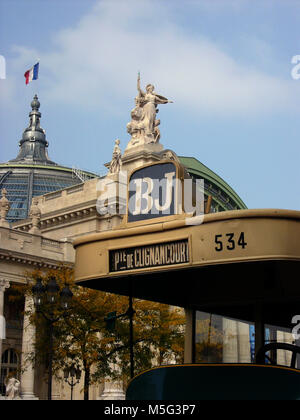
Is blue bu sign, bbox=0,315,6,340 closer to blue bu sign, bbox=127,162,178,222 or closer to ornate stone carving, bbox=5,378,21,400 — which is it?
ornate stone carving, bbox=5,378,21,400

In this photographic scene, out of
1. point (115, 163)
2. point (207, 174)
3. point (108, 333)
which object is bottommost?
point (108, 333)

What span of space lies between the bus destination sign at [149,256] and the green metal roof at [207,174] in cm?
6445

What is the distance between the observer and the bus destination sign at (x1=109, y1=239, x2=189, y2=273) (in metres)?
8.14

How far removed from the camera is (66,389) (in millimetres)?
45062

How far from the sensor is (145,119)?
48.8 meters

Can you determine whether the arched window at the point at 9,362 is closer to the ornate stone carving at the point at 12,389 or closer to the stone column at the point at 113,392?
the ornate stone carving at the point at 12,389

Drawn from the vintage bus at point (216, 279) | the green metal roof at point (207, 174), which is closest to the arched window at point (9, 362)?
the green metal roof at point (207, 174)

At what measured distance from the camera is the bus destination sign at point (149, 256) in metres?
8.14

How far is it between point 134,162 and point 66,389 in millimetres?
15808

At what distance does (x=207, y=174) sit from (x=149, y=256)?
238 ft

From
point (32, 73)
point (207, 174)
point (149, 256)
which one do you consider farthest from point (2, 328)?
point (207, 174)

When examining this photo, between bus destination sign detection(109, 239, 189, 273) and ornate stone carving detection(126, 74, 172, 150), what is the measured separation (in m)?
40.4

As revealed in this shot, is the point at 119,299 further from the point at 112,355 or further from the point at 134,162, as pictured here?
the point at 134,162

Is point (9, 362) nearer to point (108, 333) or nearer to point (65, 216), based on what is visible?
point (65, 216)
